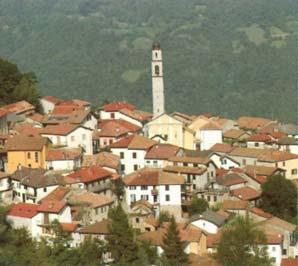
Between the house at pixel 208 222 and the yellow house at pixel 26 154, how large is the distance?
5142 mm

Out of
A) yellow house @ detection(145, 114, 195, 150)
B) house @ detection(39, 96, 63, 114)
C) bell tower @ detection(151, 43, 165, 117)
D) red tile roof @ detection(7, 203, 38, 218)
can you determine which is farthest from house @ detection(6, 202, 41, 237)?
house @ detection(39, 96, 63, 114)

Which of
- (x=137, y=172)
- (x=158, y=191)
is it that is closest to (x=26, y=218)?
(x=158, y=191)

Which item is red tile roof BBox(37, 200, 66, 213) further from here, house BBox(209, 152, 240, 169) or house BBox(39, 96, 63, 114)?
house BBox(39, 96, 63, 114)

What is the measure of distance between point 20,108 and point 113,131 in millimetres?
3748

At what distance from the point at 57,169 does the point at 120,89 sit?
1362 inches

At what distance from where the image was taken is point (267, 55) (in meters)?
64.8

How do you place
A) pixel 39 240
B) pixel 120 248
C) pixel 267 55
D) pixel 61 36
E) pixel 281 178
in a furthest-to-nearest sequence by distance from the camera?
pixel 61 36, pixel 267 55, pixel 281 178, pixel 39 240, pixel 120 248

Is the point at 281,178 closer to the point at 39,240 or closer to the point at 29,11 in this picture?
the point at 39,240

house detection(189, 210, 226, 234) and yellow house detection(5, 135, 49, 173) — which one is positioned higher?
yellow house detection(5, 135, 49, 173)

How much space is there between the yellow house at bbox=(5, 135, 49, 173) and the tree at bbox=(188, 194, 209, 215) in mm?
4497

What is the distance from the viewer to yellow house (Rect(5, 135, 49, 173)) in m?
23.5

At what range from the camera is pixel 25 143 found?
77.5 ft

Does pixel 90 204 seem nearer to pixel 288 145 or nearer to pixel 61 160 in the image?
pixel 61 160

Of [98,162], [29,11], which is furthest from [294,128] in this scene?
[29,11]
